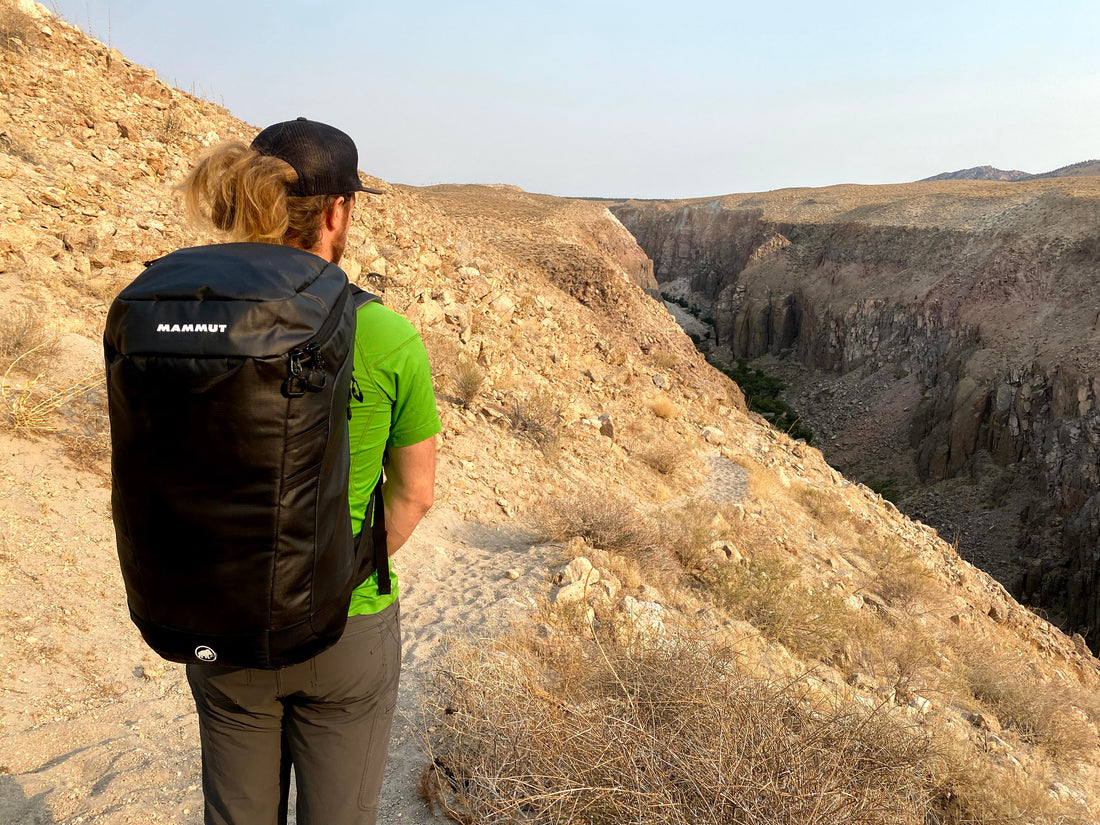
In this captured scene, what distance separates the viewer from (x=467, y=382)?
7.65m

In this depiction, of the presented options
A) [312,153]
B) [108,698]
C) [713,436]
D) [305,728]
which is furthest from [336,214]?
[713,436]

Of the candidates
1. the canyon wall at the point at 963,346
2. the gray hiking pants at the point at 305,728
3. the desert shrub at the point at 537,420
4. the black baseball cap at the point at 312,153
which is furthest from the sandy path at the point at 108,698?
the canyon wall at the point at 963,346

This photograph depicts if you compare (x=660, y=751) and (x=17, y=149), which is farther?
(x=17, y=149)

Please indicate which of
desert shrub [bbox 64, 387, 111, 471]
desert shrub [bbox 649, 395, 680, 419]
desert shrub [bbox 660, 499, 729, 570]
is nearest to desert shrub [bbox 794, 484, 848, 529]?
desert shrub [bbox 649, 395, 680, 419]

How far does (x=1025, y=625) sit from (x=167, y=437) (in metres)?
11.9

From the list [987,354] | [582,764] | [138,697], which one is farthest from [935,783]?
[987,354]

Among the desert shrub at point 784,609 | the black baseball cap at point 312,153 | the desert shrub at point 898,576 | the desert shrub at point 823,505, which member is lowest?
the desert shrub at point 898,576

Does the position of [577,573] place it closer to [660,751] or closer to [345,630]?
[660,751]

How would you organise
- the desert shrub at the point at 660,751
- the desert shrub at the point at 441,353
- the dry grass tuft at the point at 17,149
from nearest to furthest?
the desert shrub at the point at 660,751, the dry grass tuft at the point at 17,149, the desert shrub at the point at 441,353

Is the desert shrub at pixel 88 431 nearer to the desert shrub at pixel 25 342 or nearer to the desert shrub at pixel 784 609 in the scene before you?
the desert shrub at pixel 25 342

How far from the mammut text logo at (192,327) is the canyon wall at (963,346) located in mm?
19487

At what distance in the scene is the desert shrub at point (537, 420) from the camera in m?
7.73

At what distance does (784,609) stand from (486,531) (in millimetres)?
2553

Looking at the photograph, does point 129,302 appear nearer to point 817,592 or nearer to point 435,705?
point 435,705
